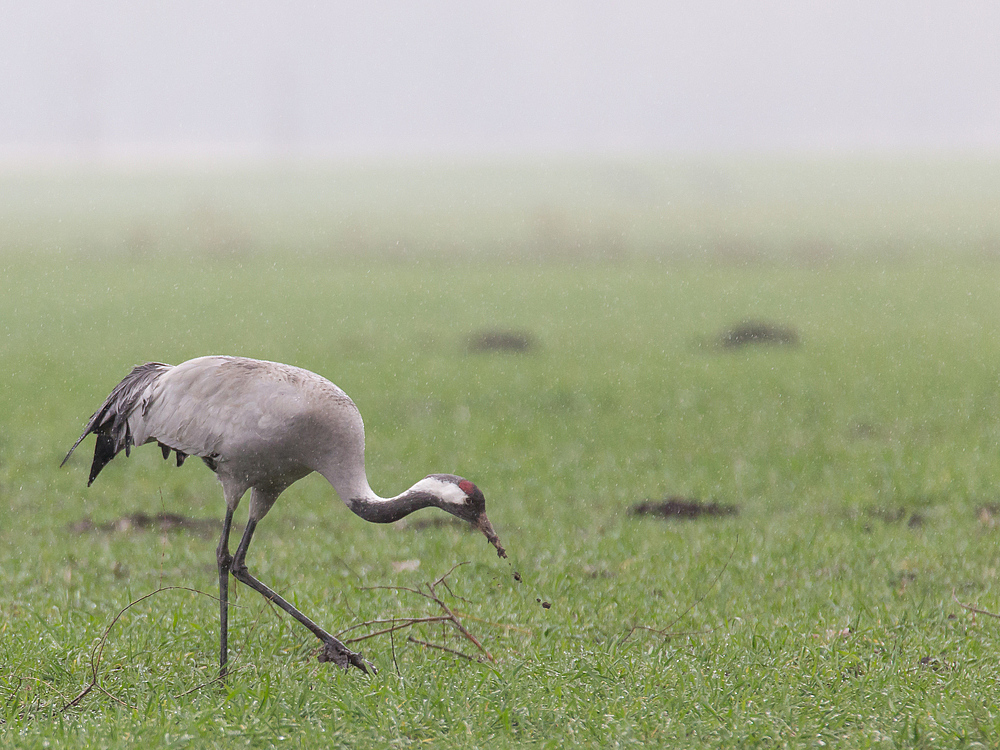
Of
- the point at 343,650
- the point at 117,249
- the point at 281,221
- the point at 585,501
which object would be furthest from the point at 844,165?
the point at 343,650

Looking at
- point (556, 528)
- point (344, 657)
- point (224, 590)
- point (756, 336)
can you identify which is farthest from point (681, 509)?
point (756, 336)

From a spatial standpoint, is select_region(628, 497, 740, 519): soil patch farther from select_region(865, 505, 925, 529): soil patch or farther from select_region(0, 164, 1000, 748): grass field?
select_region(865, 505, 925, 529): soil patch

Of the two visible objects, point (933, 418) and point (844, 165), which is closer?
point (933, 418)

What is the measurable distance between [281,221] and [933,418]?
37.4 m

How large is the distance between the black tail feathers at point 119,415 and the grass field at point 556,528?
86 centimetres

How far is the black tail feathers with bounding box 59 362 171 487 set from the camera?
530cm

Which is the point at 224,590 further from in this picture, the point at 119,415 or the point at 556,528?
the point at 556,528

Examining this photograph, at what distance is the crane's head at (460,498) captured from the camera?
4.37 metres

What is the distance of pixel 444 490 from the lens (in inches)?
173

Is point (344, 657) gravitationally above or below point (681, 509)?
above

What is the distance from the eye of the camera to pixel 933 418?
11.4 meters

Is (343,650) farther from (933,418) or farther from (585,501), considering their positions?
(933,418)

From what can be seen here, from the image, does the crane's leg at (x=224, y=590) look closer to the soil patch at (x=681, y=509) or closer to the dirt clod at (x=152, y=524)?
the dirt clod at (x=152, y=524)

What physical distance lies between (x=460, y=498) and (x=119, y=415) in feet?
6.43
